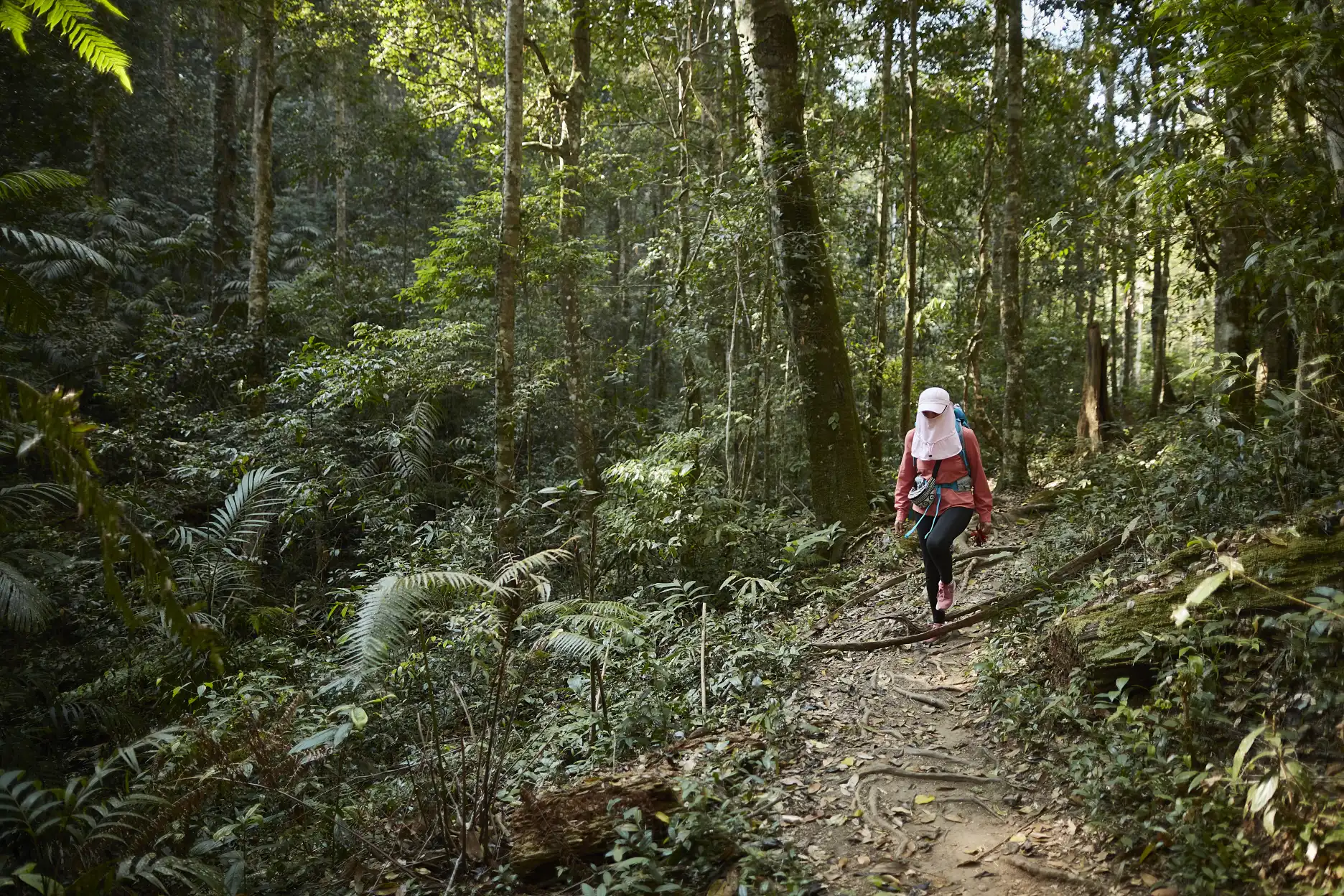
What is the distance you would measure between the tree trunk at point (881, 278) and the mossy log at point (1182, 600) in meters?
7.20

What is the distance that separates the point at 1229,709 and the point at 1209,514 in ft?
7.25

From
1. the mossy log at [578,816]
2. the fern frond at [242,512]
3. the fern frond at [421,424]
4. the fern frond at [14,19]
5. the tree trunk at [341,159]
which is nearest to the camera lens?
the fern frond at [14,19]

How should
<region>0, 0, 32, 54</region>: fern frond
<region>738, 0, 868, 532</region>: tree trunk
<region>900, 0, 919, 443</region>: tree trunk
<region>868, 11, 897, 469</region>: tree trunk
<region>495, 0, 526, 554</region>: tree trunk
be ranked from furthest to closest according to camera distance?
<region>868, 11, 897, 469</region>: tree trunk < <region>900, 0, 919, 443</region>: tree trunk < <region>495, 0, 526, 554</region>: tree trunk < <region>738, 0, 868, 532</region>: tree trunk < <region>0, 0, 32, 54</region>: fern frond

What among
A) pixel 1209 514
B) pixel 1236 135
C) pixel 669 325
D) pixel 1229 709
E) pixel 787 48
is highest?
pixel 787 48

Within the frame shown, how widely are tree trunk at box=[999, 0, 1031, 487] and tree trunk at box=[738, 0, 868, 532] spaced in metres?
2.91

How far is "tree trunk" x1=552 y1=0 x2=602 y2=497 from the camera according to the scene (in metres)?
12.0

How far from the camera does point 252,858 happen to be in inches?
157

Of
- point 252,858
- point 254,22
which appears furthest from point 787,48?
point 254,22

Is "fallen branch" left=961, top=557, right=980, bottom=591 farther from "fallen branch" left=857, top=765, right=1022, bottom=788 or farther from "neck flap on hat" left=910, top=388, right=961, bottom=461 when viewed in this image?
"fallen branch" left=857, top=765, right=1022, bottom=788

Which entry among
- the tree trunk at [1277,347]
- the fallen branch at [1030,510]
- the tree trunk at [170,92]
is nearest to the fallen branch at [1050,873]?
the fallen branch at [1030,510]

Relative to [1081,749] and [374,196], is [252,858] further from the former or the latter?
[374,196]

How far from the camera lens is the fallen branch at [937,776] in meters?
3.86

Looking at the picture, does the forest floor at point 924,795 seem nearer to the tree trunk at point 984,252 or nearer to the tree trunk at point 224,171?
the tree trunk at point 984,252

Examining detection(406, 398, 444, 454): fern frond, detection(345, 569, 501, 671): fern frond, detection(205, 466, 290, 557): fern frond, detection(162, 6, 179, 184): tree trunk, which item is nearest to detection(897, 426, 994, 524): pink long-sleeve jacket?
detection(345, 569, 501, 671): fern frond
